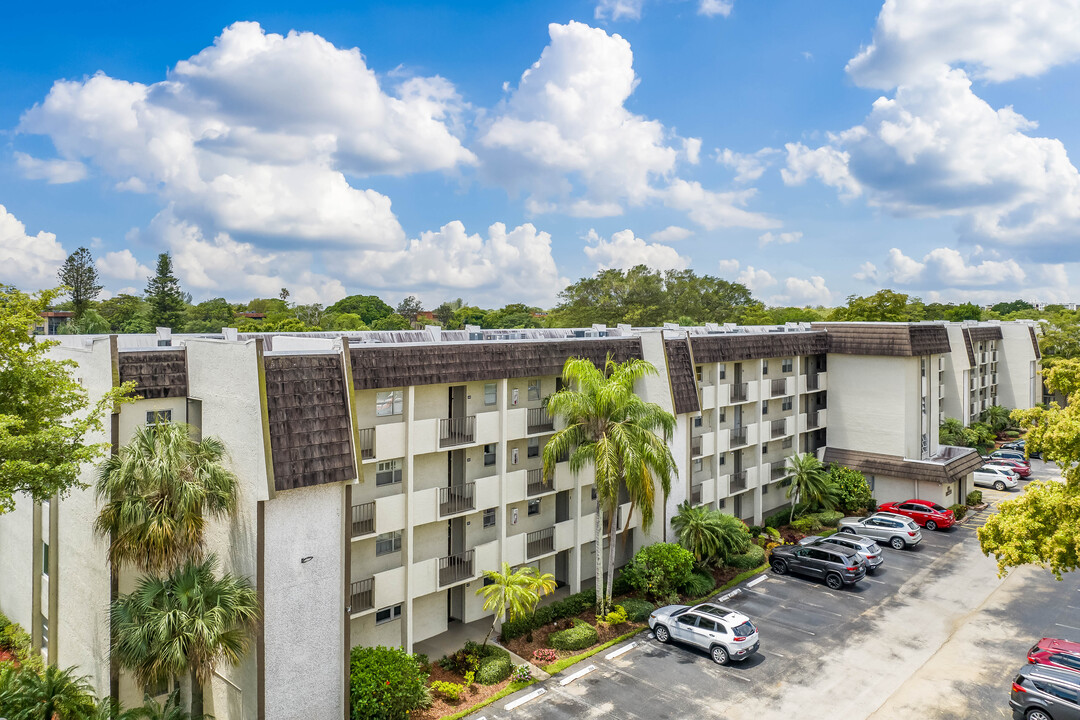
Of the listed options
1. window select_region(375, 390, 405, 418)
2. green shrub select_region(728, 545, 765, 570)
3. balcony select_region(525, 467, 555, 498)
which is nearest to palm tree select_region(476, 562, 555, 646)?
balcony select_region(525, 467, 555, 498)

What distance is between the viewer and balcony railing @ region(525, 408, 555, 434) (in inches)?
1081

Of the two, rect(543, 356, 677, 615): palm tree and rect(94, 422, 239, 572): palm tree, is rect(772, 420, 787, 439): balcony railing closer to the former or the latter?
rect(543, 356, 677, 615): palm tree

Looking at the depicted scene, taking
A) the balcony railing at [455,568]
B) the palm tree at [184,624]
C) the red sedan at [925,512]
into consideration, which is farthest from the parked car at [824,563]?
the palm tree at [184,624]

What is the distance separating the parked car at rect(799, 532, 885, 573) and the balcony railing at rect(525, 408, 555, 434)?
49.7ft

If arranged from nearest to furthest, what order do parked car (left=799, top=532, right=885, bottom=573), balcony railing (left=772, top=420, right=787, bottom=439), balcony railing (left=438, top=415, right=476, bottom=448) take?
1. balcony railing (left=438, top=415, right=476, bottom=448)
2. parked car (left=799, top=532, right=885, bottom=573)
3. balcony railing (left=772, top=420, right=787, bottom=439)

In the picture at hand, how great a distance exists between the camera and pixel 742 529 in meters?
31.3

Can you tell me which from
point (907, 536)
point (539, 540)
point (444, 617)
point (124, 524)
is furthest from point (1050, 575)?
point (124, 524)

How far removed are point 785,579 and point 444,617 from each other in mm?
17181

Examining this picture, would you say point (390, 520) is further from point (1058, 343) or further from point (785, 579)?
point (1058, 343)

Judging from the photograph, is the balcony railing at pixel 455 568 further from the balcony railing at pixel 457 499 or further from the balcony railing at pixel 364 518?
the balcony railing at pixel 364 518

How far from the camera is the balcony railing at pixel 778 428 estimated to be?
4059 cm

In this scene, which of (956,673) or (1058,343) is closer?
(956,673)

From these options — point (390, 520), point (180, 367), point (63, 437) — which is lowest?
point (390, 520)

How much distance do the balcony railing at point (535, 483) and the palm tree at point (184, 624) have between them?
11.9 metres
